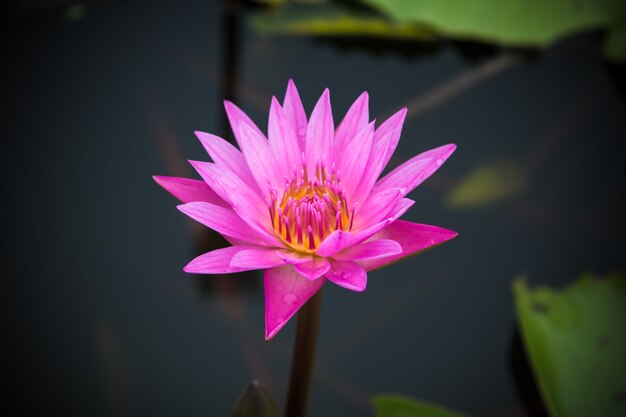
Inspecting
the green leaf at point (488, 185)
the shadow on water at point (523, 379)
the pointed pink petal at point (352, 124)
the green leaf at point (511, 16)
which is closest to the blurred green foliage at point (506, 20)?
the green leaf at point (511, 16)

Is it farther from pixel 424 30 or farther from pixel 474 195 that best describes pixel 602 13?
pixel 474 195

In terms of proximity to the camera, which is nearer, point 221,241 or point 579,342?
point 579,342

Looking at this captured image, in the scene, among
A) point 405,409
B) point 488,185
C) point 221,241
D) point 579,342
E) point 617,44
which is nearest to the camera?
point 405,409

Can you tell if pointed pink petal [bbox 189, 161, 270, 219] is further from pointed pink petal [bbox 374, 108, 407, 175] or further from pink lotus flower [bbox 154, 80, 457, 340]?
pointed pink petal [bbox 374, 108, 407, 175]

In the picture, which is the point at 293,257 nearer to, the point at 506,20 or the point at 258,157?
the point at 258,157

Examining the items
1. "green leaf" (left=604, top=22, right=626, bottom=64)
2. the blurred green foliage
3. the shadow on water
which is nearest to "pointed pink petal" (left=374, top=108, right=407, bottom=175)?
the shadow on water

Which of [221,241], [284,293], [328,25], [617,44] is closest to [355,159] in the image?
[284,293]
